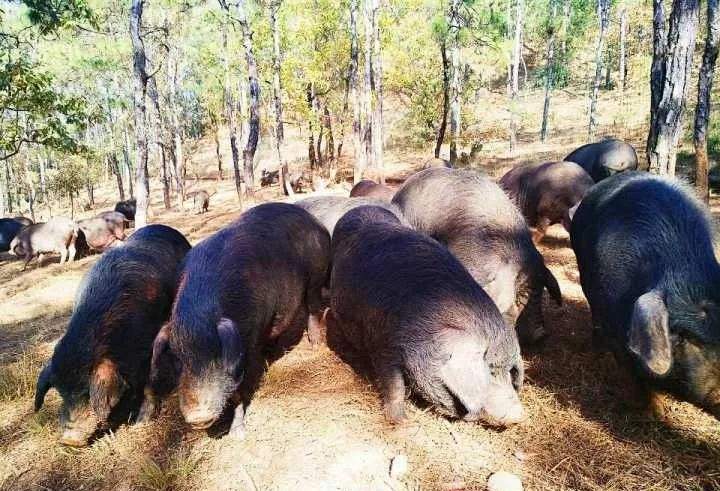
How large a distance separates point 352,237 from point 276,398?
1.63 m

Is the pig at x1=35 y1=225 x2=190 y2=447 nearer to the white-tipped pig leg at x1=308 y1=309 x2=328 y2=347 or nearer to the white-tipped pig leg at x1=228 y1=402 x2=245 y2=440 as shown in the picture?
the white-tipped pig leg at x1=228 y1=402 x2=245 y2=440

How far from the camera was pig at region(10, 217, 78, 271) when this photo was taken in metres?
14.0

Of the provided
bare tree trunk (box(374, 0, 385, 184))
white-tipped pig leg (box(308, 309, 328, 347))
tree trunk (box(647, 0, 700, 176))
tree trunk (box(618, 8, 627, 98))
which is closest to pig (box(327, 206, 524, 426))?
white-tipped pig leg (box(308, 309, 328, 347))

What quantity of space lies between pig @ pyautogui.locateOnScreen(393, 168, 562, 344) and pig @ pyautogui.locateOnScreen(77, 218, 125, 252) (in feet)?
41.2

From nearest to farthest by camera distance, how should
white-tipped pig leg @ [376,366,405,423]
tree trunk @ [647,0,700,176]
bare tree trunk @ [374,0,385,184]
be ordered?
white-tipped pig leg @ [376,366,405,423], tree trunk @ [647,0,700,176], bare tree trunk @ [374,0,385,184]

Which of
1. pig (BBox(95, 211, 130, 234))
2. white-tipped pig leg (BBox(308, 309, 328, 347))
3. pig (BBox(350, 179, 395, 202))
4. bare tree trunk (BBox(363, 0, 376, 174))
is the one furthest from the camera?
bare tree trunk (BBox(363, 0, 376, 174))

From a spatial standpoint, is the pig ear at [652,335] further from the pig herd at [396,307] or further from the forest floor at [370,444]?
the forest floor at [370,444]

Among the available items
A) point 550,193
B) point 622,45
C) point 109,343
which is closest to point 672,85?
point 550,193

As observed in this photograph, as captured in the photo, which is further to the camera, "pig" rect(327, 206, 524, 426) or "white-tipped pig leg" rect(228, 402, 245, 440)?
"white-tipped pig leg" rect(228, 402, 245, 440)

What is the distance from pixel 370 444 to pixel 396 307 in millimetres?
983

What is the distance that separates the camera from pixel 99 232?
47.9 ft

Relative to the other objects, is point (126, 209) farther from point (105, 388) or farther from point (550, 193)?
point (105, 388)

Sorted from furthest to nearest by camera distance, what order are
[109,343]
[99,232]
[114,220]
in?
1. [114,220]
2. [99,232]
3. [109,343]

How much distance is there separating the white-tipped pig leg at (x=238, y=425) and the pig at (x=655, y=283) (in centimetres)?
281
